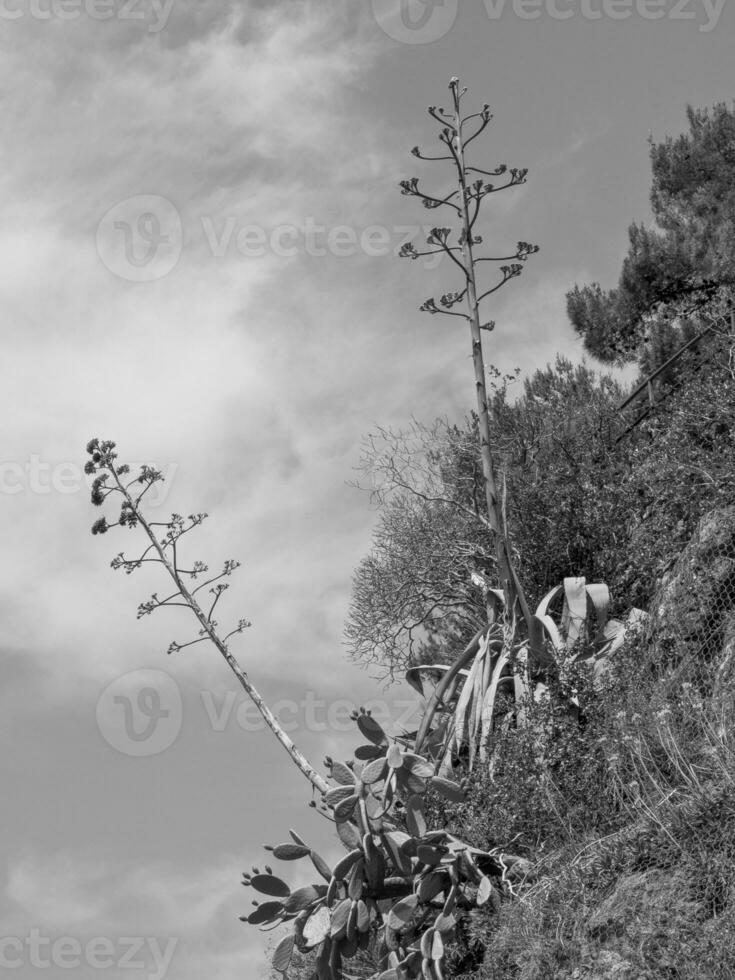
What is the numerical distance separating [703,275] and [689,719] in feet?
35.3

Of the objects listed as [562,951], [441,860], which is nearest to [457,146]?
[441,860]

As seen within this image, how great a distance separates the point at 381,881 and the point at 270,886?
692 millimetres

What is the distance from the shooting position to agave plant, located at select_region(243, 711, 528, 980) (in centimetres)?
672

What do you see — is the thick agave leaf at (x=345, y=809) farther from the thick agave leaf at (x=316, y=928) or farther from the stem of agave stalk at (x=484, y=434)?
the stem of agave stalk at (x=484, y=434)

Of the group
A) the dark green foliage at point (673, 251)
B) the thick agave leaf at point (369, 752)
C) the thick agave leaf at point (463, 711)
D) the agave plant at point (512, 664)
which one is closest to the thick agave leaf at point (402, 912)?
the thick agave leaf at point (369, 752)

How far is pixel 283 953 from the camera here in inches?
268

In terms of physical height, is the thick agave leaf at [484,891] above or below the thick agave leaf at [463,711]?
below

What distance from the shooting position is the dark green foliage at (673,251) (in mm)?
16578

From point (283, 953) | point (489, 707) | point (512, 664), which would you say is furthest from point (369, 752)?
point (512, 664)

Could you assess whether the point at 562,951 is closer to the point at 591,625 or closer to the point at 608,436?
the point at 591,625

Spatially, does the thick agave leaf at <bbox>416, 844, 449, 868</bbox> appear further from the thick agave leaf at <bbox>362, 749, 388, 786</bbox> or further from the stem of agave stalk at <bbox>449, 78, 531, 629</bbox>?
the stem of agave stalk at <bbox>449, 78, 531, 629</bbox>

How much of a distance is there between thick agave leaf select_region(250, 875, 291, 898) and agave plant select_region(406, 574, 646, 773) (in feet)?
6.21

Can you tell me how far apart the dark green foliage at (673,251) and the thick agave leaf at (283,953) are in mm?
11930

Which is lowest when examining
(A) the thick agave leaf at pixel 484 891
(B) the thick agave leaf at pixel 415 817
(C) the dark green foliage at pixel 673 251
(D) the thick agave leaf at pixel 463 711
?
(A) the thick agave leaf at pixel 484 891
